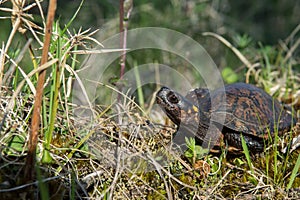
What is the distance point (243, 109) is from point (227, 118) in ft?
0.41

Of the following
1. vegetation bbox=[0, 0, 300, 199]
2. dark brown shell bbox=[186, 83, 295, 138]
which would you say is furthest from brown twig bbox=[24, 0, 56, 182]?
dark brown shell bbox=[186, 83, 295, 138]

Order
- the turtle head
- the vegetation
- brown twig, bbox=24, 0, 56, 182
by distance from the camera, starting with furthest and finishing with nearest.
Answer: the turtle head, the vegetation, brown twig, bbox=24, 0, 56, 182

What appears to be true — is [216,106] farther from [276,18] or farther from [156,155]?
[276,18]

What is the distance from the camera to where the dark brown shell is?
2.55 metres

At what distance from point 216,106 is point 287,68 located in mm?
1601

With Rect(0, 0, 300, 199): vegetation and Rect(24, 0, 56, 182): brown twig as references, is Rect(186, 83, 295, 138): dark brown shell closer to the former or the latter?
Rect(0, 0, 300, 199): vegetation

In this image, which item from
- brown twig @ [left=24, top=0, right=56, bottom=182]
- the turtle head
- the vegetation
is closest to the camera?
brown twig @ [left=24, top=0, right=56, bottom=182]

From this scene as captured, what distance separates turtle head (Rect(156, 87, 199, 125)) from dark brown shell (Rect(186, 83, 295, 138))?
13 centimetres

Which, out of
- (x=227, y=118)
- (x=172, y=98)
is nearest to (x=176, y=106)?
(x=172, y=98)

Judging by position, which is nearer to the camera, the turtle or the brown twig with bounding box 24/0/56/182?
the brown twig with bounding box 24/0/56/182

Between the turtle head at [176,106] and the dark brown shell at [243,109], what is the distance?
0.13 metres

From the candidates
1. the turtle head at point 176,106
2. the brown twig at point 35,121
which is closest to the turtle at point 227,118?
the turtle head at point 176,106

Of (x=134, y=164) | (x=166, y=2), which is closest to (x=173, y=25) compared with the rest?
(x=166, y=2)

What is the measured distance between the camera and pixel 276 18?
24.3ft
